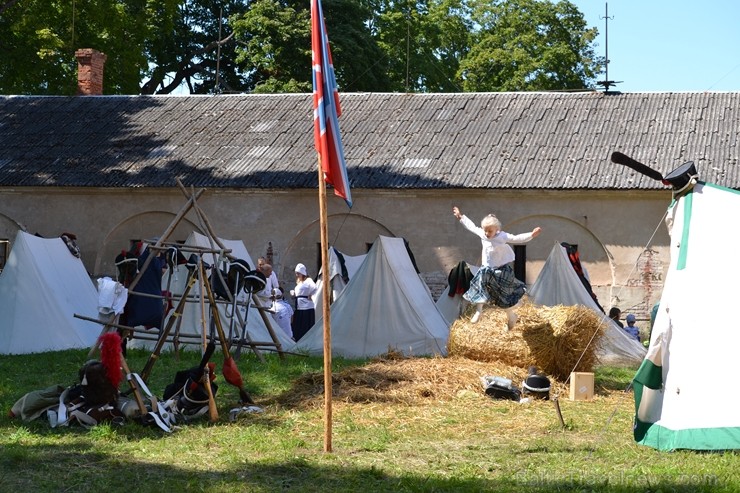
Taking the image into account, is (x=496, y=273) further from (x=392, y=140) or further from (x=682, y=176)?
(x=392, y=140)

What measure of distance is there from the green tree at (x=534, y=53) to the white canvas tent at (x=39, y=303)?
24640 mm

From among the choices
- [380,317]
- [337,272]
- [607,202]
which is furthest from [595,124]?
[380,317]

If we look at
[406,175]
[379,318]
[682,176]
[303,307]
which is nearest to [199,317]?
[303,307]

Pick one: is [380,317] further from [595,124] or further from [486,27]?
[486,27]

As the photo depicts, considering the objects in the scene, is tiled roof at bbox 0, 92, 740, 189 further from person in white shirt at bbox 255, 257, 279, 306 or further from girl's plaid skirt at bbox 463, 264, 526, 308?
girl's plaid skirt at bbox 463, 264, 526, 308

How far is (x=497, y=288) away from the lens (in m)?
12.8

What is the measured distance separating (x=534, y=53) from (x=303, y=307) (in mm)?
24576

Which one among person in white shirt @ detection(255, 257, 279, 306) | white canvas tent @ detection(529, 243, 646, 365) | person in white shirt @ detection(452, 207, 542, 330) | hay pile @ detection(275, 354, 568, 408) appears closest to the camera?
hay pile @ detection(275, 354, 568, 408)

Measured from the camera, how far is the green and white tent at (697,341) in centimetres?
843

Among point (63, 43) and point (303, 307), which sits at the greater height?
point (63, 43)

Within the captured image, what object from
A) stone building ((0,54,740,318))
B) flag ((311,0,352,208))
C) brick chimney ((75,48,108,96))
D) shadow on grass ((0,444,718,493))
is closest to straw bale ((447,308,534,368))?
flag ((311,0,352,208))

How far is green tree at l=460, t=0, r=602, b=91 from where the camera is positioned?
39.5 meters

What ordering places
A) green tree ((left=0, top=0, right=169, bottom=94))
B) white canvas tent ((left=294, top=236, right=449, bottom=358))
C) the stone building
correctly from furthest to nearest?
green tree ((left=0, top=0, right=169, bottom=94)) < the stone building < white canvas tent ((left=294, top=236, right=449, bottom=358))

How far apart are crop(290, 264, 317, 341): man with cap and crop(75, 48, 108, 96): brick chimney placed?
44.7 ft
